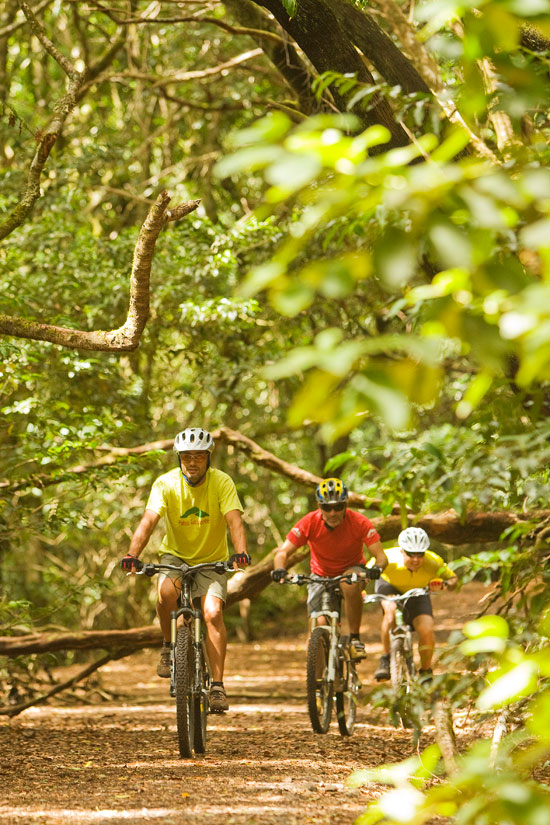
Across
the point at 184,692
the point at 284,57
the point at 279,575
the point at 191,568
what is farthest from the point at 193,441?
the point at 284,57

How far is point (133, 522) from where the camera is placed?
15.8 metres

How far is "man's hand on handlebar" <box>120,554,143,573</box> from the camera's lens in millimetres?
6328

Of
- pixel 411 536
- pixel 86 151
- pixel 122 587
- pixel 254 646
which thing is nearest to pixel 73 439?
pixel 411 536

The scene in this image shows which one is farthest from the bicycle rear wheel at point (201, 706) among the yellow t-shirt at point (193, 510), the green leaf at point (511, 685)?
the green leaf at point (511, 685)

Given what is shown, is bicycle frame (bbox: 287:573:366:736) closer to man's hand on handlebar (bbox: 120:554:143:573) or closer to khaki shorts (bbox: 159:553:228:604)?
khaki shorts (bbox: 159:553:228:604)

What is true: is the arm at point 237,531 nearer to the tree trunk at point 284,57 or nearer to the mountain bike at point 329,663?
the mountain bike at point 329,663

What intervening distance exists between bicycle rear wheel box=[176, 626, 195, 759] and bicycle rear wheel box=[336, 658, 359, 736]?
159 cm

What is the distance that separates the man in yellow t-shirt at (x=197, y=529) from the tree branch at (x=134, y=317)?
3.10 ft

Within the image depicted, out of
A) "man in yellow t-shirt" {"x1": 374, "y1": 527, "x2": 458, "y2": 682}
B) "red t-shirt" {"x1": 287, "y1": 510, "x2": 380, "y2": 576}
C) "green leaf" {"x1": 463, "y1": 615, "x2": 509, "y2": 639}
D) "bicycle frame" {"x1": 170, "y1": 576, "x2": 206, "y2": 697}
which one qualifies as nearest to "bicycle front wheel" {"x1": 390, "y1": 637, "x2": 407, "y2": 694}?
"man in yellow t-shirt" {"x1": 374, "y1": 527, "x2": 458, "y2": 682}

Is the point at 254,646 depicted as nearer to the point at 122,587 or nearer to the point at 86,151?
the point at 122,587

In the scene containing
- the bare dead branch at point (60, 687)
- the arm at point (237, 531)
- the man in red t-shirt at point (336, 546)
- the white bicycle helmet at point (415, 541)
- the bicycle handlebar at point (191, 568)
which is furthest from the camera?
the bare dead branch at point (60, 687)

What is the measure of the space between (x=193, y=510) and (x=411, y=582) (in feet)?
8.44

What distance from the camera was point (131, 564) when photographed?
638 centimetres

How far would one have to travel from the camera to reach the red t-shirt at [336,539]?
26.0ft
